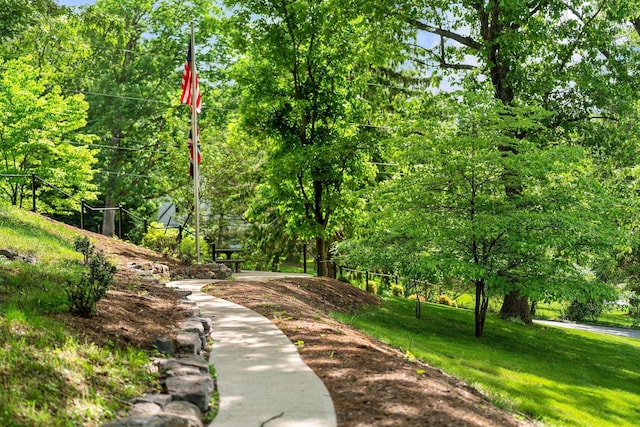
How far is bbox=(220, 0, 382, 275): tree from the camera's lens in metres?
18.8

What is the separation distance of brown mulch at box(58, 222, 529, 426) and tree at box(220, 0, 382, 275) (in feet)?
25.0

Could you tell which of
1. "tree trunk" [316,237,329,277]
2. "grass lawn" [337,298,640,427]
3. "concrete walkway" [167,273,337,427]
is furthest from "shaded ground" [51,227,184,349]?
"tree trunk" [316,237,329,277]

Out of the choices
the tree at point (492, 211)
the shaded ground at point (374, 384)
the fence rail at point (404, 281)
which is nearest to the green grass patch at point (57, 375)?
the shaded ground at point (374, 384)

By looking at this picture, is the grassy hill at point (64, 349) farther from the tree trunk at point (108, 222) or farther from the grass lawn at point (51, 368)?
the tree trunk at point (108, 222)

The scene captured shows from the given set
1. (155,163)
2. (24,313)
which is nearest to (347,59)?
(24,313)

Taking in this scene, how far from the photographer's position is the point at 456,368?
387 inches

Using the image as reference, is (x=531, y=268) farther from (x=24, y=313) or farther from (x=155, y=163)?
(x=155, y=163)

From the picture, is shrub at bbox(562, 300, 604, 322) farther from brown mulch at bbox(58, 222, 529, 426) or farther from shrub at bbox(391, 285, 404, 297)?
brown mulch at bbox(58, 222, 529, 426)

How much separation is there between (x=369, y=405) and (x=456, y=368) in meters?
4.85

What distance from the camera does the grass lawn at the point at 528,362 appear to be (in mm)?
9078

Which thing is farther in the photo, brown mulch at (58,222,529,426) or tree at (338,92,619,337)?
tree at (338,92,619,337)

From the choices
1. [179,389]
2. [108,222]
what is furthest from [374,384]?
[108,222]

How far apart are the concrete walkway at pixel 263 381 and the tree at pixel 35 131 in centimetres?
1694

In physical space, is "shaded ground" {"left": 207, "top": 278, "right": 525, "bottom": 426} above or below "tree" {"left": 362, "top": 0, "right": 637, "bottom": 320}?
below
